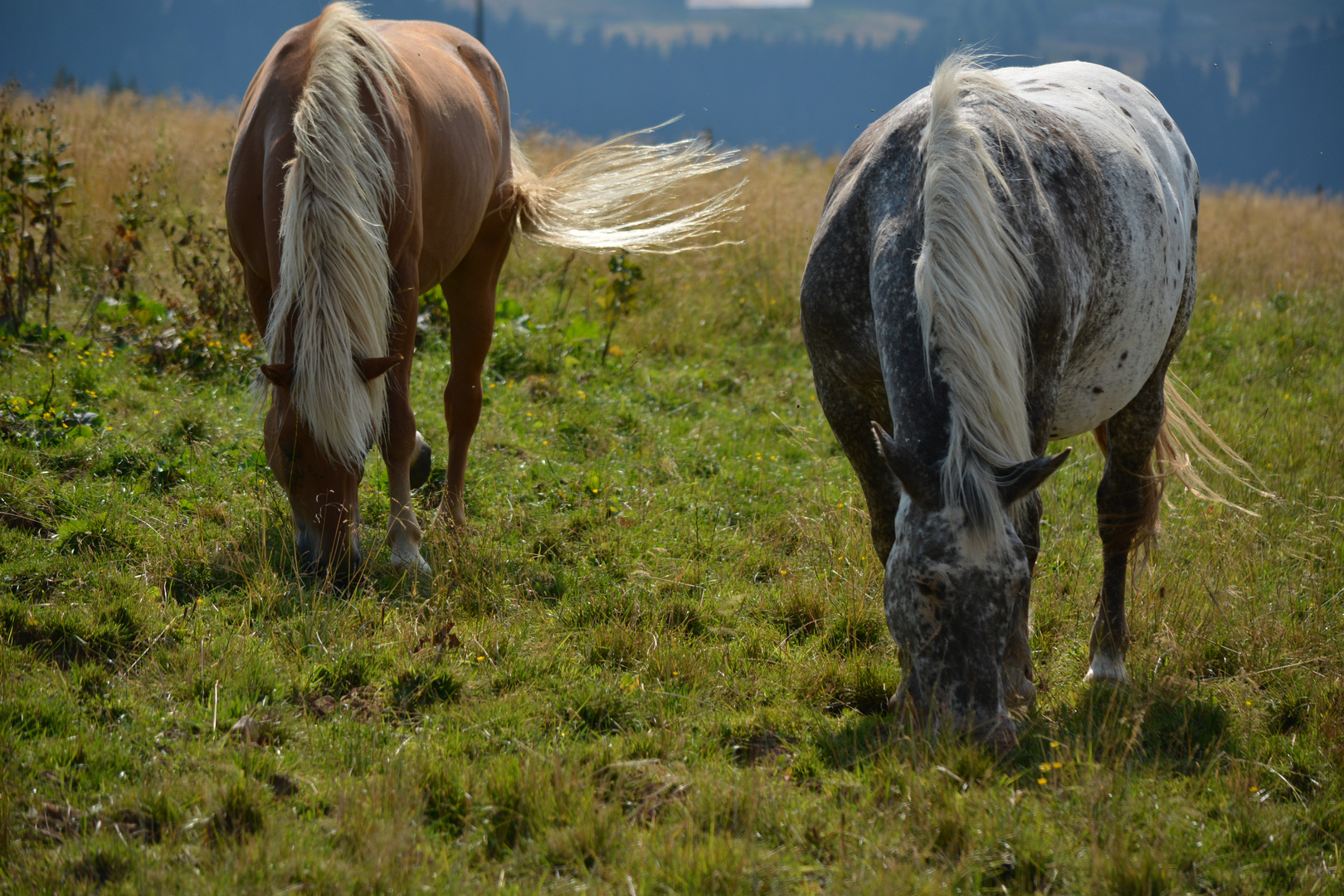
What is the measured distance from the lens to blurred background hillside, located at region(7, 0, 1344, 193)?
95688 millimetres

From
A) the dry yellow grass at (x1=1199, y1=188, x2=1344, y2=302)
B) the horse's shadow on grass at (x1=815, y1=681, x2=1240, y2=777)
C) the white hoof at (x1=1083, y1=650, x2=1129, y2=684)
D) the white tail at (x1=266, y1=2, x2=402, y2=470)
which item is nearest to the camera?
the horse's shadow on grass at (x1=815, y1=681, x2=1240, y2=777)

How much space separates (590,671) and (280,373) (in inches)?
56.7

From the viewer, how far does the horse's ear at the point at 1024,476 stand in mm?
2023

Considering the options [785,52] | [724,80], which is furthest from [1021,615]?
[785,52]

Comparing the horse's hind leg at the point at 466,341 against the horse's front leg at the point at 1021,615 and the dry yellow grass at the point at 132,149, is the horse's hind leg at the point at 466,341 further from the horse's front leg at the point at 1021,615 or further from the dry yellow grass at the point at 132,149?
the dry yellow grass at the point at 132,149

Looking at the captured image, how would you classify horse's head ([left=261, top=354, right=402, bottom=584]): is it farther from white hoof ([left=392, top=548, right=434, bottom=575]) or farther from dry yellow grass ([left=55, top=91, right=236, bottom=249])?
dry yellow grass ([left=55, top=91, right=236, bottom=249])

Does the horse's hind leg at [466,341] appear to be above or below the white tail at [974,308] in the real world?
below

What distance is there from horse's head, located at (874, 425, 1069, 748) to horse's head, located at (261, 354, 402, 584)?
5.71ft

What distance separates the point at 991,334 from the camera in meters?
2.19

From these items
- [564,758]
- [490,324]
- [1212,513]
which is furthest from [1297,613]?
[490,324]

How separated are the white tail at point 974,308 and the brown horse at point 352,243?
5.75ft

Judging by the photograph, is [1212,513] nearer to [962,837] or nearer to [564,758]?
[962,837]

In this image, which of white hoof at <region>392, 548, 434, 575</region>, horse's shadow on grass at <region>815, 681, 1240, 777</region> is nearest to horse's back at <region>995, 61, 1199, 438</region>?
horse's shadow on grass at <region>815, 681, 1240, 777</region>

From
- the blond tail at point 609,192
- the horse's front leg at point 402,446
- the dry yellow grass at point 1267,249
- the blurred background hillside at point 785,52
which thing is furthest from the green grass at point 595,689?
the blurred background hillside at point 785,52
